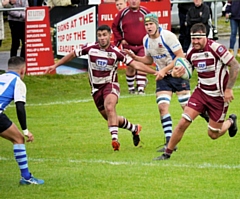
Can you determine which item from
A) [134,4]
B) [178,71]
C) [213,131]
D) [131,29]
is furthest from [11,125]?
[131,29]

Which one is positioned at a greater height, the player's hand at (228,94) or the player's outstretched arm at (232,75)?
the player's outstretched arm at (232,75)

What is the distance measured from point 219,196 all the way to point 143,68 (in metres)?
3.79

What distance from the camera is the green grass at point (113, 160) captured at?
9617mm

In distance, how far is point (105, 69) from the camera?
1305cm

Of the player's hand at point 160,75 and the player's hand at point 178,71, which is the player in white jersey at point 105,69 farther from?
the player's hand at point 178,71

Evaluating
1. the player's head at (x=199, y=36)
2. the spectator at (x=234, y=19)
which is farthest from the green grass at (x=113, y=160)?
the spectator at (x=234, y=19)

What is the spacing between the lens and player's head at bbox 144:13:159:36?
12.5 metres

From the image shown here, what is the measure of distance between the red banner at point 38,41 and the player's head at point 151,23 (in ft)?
29.3

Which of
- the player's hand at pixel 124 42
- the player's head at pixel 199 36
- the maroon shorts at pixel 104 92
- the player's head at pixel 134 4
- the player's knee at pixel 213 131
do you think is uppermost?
the player's head at pixel 199 36

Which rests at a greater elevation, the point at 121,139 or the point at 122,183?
the point at 122,183

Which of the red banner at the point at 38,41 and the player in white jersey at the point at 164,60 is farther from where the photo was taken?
the red banner at the point at 38,41

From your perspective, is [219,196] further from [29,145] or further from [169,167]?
[29,145]

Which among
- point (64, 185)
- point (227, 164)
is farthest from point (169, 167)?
point (64, 185)

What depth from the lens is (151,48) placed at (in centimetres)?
1283
